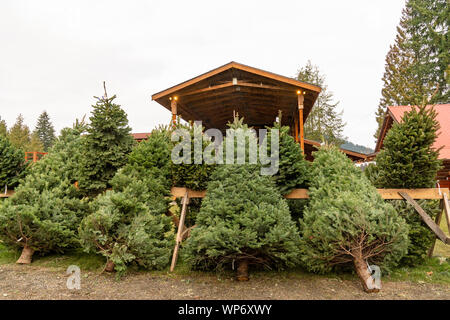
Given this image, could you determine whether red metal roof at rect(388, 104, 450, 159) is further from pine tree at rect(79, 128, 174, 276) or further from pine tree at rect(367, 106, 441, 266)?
pine tree at rect(79, 128, 174, 276)

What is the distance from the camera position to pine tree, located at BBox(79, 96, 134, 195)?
5.86m

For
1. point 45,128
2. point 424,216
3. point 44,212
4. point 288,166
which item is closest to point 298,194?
point 288,166

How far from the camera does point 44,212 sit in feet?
17.6

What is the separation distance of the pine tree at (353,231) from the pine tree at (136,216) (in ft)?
9.04

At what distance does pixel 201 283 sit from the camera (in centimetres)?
466

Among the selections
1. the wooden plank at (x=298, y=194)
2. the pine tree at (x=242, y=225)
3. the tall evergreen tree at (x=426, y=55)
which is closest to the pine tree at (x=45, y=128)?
the tall evergreen tree at (x=426, y=55)

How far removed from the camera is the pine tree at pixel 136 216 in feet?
15.0

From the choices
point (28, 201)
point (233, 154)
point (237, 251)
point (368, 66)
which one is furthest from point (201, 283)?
point (368, 66)

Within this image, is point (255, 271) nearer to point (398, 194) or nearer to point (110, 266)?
point (110, 266)

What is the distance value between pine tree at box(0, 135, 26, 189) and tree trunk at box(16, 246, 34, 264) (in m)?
2.01

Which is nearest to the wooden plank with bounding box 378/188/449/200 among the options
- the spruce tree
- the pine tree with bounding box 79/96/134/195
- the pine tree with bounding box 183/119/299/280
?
the pine tree with bounding box 183/119/299/280

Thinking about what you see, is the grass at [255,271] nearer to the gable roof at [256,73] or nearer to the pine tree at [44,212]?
the pine tree at [44,212]

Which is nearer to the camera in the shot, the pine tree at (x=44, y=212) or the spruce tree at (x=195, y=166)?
the pine tree at (x=44, y=212)
